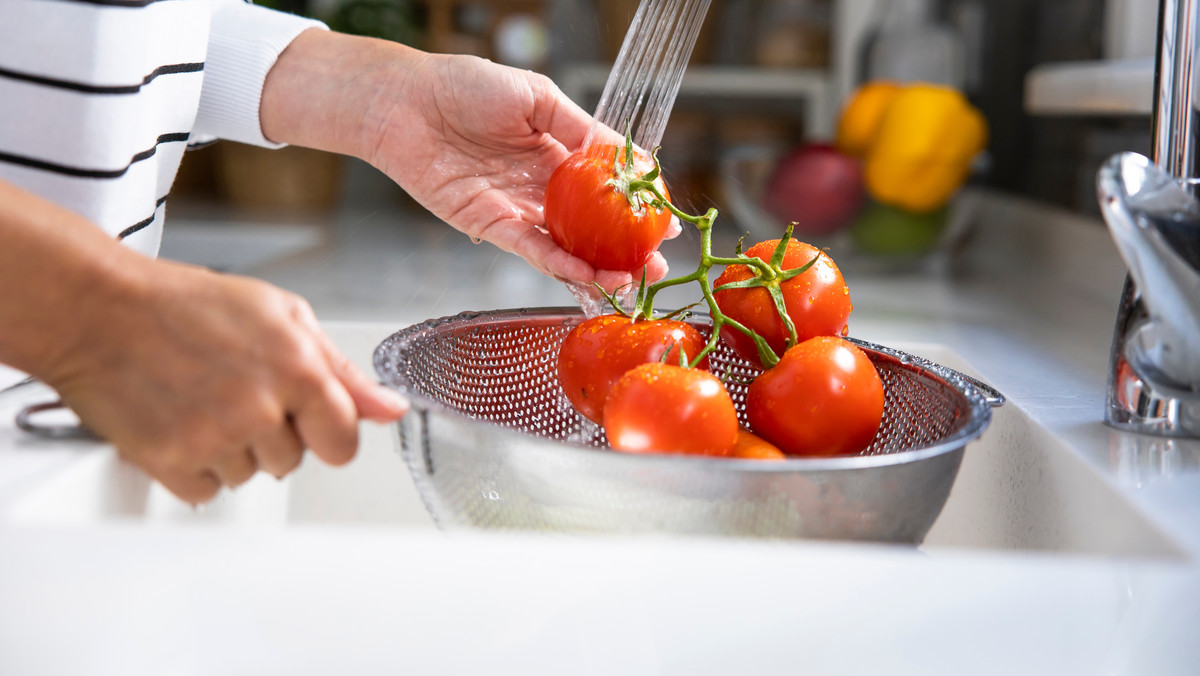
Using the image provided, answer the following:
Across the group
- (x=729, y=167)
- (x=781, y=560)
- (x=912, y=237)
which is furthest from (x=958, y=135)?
(x=781, y=560)

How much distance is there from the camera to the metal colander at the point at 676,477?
1.19 ft

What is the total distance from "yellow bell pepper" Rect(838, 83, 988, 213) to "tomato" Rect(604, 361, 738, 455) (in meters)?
0.87

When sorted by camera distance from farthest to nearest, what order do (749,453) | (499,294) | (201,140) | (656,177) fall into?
(499,294) → (201,140) → (656,177) → (749,453)

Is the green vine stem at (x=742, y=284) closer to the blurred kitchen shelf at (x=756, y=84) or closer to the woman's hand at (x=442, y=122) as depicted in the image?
the woman's hand at (x=442, y=122)

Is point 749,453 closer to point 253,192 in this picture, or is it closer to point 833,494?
point 833,494

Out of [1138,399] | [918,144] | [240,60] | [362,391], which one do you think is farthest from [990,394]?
[918,144]

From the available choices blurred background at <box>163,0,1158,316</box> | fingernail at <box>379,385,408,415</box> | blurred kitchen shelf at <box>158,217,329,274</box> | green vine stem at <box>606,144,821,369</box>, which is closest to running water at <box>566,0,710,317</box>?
green vine stem at <box>606,144,821,369</box>

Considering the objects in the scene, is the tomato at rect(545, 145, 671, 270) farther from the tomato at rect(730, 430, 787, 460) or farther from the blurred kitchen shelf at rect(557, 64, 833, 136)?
the blurred kitchen shelf at rect(557, 64, 833, 136)

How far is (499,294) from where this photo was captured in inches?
45.2

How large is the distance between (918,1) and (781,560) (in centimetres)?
123

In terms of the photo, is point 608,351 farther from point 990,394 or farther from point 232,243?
point 232,243

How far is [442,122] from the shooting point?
69cm

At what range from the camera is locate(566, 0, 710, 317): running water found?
2.01 ft

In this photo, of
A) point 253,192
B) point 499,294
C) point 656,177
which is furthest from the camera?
point 253,192
